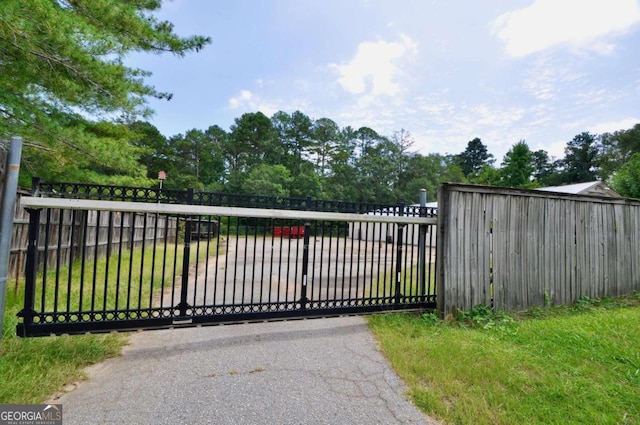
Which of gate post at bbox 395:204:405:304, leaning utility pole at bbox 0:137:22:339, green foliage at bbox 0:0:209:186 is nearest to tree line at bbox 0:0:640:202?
green foliage at bbox 0:0:209:186

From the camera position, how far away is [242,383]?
249 centimetres

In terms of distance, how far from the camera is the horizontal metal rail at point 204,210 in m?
2.64

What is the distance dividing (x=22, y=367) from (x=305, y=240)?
2.62 meters

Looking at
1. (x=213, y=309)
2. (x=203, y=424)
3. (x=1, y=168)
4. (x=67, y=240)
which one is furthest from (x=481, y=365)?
(x=67, y=240)

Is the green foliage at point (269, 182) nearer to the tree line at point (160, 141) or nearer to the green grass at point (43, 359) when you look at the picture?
the tree line at point (160, 141)

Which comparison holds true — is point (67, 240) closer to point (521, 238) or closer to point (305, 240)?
point (305, 240)

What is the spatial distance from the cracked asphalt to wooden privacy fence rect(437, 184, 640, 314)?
169 centimetres

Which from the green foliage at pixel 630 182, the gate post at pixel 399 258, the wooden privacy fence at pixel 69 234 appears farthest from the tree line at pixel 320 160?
the gate post at pixel 399 258

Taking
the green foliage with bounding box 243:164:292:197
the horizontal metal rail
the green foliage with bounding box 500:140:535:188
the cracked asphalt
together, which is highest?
the green foliage with bounding box 500:140:535:188

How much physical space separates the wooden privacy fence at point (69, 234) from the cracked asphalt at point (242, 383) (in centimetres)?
107

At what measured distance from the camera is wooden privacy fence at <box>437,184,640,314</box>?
408 centimetres

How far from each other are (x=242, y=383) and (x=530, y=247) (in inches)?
171

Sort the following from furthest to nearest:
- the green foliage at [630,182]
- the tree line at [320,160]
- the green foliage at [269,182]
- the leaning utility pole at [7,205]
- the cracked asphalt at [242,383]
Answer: the tree line at [320,160] → the green foliage at [269,182] → the green foliage at [630,182] → the leaning utility pole at [7,205] → the cracked asphalt at [242,383]

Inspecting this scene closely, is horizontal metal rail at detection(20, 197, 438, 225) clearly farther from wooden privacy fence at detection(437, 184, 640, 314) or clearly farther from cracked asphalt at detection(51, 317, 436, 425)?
cracked asphalt at detection(51, 317, 436, 425)
